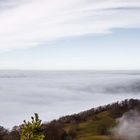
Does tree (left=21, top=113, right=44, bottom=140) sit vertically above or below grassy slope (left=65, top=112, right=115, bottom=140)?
below

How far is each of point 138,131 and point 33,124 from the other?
120 metres

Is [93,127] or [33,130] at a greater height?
[93,127]

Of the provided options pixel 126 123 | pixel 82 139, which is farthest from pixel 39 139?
pixel 126 123

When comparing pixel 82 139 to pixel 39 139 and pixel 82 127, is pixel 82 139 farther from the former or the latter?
pixel 39 139

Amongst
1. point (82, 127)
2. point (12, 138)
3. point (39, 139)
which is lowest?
point (39, 139)

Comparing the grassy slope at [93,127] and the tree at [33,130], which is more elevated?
the grassy slope at [93,127]

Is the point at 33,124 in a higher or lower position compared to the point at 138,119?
lower

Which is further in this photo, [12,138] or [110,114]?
[110,114]

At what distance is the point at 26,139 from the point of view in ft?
87.9

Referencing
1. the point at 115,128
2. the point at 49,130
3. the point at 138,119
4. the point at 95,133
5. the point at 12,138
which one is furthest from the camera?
the point at 138,119

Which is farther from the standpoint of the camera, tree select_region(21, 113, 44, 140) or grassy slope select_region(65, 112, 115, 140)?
grassy slope select_region(65, 112, 115, 140)

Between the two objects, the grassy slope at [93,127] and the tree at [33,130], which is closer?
the tree at [33,130]

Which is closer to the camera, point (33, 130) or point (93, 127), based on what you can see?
point (33, 130)

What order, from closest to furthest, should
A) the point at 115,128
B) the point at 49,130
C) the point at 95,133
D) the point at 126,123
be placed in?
the point at 49,130, the point at 95,133, the point at 115,128, the point at 126,123
